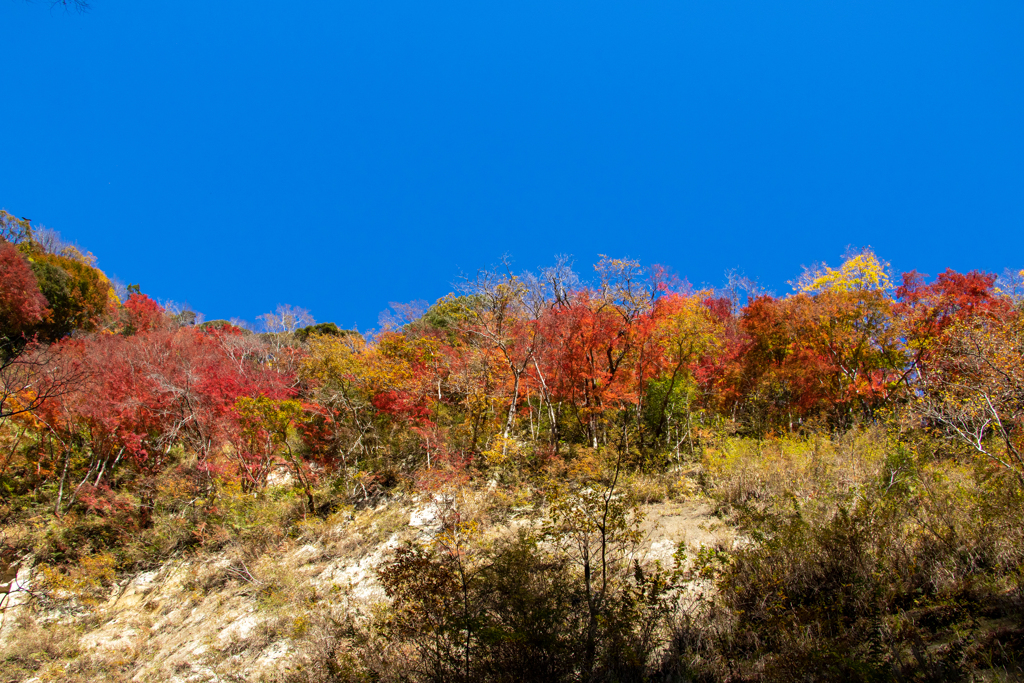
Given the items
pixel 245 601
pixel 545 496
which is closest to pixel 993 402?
pixel 545 496

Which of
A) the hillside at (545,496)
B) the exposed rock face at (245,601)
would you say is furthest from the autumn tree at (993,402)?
the exposed rock face at (245,601)

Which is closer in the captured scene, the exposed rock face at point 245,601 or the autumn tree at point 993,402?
the autumn tree at point 993,402

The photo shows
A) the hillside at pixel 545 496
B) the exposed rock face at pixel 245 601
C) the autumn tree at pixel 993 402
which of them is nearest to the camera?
the hillside at pixel 545 496

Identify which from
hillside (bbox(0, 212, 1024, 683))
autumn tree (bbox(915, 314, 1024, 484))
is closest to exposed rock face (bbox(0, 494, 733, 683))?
hillside (bbox(0, 212, 1024, 683))

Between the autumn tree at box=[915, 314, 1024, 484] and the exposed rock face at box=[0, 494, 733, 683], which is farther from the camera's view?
the exposed rock face at box=[0, 494, 733, 683]

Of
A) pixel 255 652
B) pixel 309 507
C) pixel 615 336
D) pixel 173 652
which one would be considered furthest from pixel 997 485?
pixel 309 507

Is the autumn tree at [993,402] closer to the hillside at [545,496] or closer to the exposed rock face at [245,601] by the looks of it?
the hillside at [545,496]

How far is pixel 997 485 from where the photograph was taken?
669 centimetres

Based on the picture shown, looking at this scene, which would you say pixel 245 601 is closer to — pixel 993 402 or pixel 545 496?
pixel 545 496

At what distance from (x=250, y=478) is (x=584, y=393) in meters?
12.6

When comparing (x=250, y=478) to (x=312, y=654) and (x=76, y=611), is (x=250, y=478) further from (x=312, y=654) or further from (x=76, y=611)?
(x=312, y=654)

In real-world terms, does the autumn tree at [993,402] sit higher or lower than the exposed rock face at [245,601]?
higher

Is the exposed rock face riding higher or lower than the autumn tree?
lower

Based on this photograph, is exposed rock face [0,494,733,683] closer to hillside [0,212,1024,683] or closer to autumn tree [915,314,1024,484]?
hillside [0,212,1024,683]
